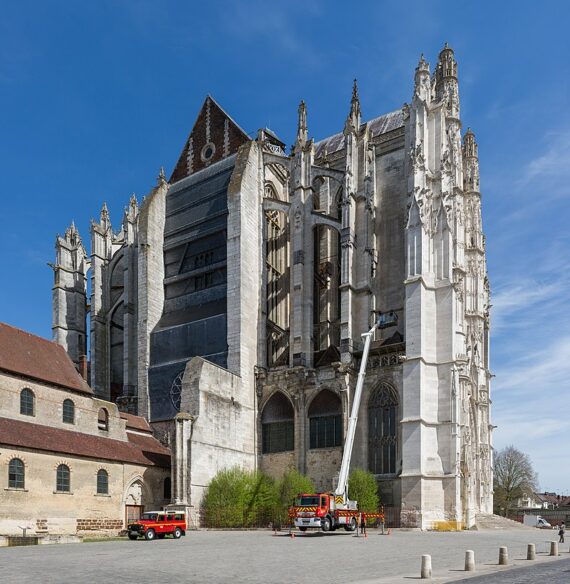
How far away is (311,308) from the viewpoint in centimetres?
4412

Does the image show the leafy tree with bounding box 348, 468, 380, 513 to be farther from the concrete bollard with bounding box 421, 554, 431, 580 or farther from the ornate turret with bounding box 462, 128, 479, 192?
the ornate turret with bounding box 462, 128, 479, 192

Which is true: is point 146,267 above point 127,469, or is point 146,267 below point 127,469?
above

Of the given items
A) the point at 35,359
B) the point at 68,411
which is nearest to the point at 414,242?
the point at 68,411

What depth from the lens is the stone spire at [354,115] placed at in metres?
45.0

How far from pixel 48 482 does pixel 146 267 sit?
20739mm

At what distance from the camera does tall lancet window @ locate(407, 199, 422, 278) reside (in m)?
39.5

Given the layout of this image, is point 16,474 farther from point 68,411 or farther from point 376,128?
point 376,128

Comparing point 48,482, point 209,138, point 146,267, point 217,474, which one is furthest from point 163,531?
point 209,138

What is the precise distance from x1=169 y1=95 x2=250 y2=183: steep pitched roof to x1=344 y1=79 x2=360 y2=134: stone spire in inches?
322

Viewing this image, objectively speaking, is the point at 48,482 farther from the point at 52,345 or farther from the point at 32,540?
the point at 52,345

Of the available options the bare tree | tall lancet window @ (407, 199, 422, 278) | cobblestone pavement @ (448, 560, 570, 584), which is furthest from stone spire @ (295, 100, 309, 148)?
the bare tree

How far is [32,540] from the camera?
2575 cm

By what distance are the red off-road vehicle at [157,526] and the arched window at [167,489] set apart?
831 cm

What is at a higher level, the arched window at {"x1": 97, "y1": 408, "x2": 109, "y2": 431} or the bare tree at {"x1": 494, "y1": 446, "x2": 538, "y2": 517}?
the arched window at {"x1": 97, "y1": 408, "x2": 109, "y2": 431}
